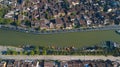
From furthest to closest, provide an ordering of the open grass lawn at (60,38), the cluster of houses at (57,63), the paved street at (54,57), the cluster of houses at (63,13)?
the cluster of houses at (63,13) < the open grass lawn at (60,38) < the paved street at (54,57) < the cluster of houses at (57,63)

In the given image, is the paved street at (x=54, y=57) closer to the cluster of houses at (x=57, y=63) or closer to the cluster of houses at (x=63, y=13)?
the cluster of houses at (x=57, y=63)

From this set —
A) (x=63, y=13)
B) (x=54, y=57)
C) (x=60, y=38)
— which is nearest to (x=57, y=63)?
(x=54, y=57)

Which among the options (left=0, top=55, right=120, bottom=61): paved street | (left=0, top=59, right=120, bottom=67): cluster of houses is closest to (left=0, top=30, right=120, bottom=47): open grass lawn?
(left=0, top=55, right=120, bottom=61): paved street

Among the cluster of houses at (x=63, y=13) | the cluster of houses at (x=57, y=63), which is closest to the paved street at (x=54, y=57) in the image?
the cluster of houses at (x=57, y=63)

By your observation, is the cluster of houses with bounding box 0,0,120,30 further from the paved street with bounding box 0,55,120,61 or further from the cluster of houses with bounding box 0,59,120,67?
the cluster of houses with bounding box 0,59,120,67

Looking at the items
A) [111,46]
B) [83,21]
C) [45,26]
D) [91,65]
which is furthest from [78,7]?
[91,65]

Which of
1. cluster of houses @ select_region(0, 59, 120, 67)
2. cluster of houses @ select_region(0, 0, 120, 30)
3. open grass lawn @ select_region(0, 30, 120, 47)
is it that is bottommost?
cluster of houses @ select_region(0, 59, 120, 67)

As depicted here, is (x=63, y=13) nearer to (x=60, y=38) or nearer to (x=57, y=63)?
(x=60, y=38)
